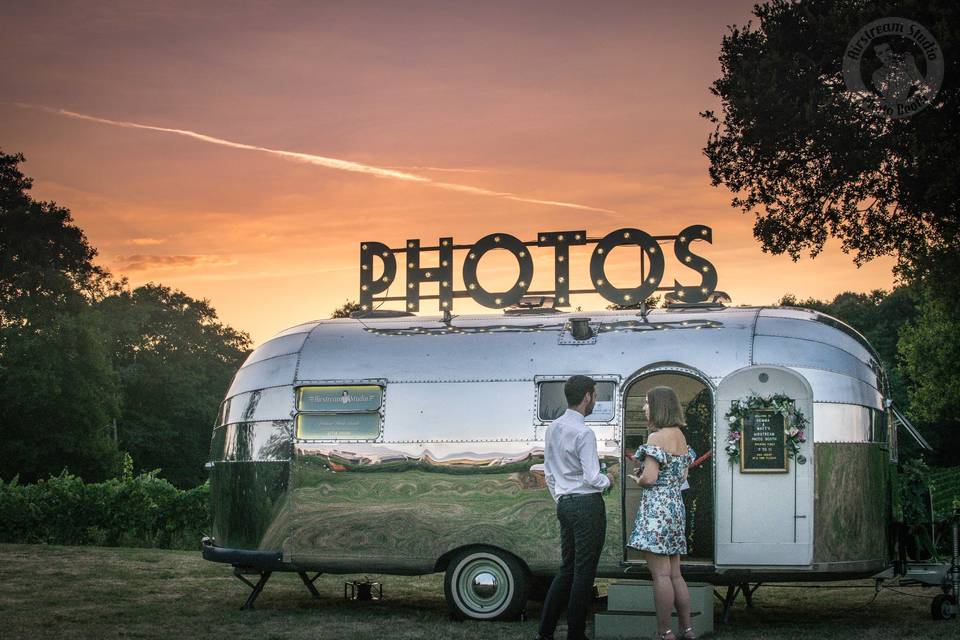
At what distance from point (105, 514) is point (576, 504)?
15.2 m

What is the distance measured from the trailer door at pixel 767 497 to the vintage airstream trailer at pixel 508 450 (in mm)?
17

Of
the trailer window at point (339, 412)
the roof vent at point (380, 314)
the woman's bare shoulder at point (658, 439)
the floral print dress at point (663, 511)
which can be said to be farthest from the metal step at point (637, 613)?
the roof vent at point (380, 314)

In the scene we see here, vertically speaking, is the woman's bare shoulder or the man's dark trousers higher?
the woman's bare shoulder

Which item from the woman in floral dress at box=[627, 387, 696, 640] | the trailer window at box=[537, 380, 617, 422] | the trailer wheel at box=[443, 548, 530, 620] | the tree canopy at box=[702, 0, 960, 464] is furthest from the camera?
the tree canopy at box=[702, 0, 960, 464]

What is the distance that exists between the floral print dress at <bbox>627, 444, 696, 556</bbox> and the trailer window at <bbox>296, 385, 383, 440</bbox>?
3141 mm

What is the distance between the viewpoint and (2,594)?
524 inches

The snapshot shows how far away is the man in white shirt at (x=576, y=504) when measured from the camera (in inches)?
333

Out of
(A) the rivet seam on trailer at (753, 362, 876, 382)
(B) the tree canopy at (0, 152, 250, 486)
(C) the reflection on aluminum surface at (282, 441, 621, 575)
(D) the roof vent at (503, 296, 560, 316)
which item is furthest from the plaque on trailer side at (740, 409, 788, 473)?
(B) the tree canopy at (0, 152, 250, 486)

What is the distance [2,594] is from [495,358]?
6603mm

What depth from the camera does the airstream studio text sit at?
1266 centimetres

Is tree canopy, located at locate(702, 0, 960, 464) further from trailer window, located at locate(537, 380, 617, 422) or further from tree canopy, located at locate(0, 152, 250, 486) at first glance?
tree canopy, located at locate(0, 152, 250, 486)

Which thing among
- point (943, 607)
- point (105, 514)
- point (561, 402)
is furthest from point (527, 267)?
point (105, 514)

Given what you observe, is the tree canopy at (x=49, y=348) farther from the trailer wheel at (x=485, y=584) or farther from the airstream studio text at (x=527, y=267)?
the trailer wheel at (x=485, y=584)

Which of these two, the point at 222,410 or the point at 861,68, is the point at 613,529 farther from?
the point at 861,68
